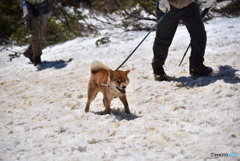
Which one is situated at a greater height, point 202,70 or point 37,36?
point 37,36

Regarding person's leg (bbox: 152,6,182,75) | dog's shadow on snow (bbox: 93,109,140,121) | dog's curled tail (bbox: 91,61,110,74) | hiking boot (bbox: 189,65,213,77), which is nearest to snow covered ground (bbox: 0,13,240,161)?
dog's shadow on snow (bbox: 93,109,140,121)

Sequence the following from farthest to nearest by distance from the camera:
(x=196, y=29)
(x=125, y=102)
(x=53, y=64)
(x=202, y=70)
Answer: (x=53, y=64) < (x=202, y=70) < (x=196, y=29) < (x=125, y=102)

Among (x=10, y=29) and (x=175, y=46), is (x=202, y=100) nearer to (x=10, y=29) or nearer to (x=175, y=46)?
(x=175, y=46)

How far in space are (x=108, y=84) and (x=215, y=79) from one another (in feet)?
6.11

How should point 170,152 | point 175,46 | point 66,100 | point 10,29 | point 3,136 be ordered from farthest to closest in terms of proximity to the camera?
1. point 10,29
2. point 175,46
3. point 66,100
4. point 3,136
5. point 170,152

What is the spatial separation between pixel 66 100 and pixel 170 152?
8.61ft

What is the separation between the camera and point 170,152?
230 cm

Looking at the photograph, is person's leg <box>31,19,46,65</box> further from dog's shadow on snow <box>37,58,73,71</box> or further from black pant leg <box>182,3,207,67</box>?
black pant leg <box>182,3,207,67</box>

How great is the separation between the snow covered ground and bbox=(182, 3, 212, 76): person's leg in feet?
0.70

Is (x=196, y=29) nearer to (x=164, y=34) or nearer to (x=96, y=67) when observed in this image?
(x=164, y=34)

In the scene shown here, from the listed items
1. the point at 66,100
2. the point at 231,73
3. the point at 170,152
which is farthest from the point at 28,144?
the point at 231,73

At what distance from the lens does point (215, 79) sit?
4195 mm

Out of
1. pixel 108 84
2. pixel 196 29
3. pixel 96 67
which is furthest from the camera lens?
pixel 196 29

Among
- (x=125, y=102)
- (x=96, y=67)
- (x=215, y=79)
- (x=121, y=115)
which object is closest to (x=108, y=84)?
(x=125, y=102)
